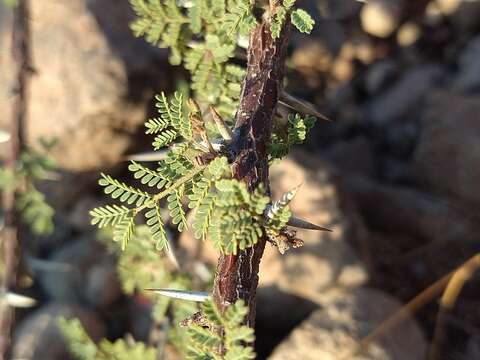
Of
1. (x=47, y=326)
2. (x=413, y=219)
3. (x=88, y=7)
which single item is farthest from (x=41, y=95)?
(x=413, y=219)

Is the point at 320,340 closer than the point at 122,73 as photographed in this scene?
Yes

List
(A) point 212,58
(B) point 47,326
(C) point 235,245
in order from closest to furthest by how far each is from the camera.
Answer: (C) point 235,245
(A) point 212,58
(B) point 47,326

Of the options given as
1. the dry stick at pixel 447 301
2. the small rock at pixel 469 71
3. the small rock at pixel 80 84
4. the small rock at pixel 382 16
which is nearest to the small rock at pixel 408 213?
the dry stick at pixel 447 301

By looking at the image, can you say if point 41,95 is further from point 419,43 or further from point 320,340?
point 419,43

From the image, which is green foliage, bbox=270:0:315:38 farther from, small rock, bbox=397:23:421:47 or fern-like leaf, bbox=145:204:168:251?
small rock, bbox=397:23:421:47

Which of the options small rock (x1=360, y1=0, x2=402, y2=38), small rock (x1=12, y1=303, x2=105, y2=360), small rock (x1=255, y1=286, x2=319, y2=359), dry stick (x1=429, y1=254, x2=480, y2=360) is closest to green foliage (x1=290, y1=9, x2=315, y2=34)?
dry stick (x1=429, y1=254, x2=480, y2=360)

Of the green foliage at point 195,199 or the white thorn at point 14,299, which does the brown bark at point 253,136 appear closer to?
the green foliage at point 195,199
